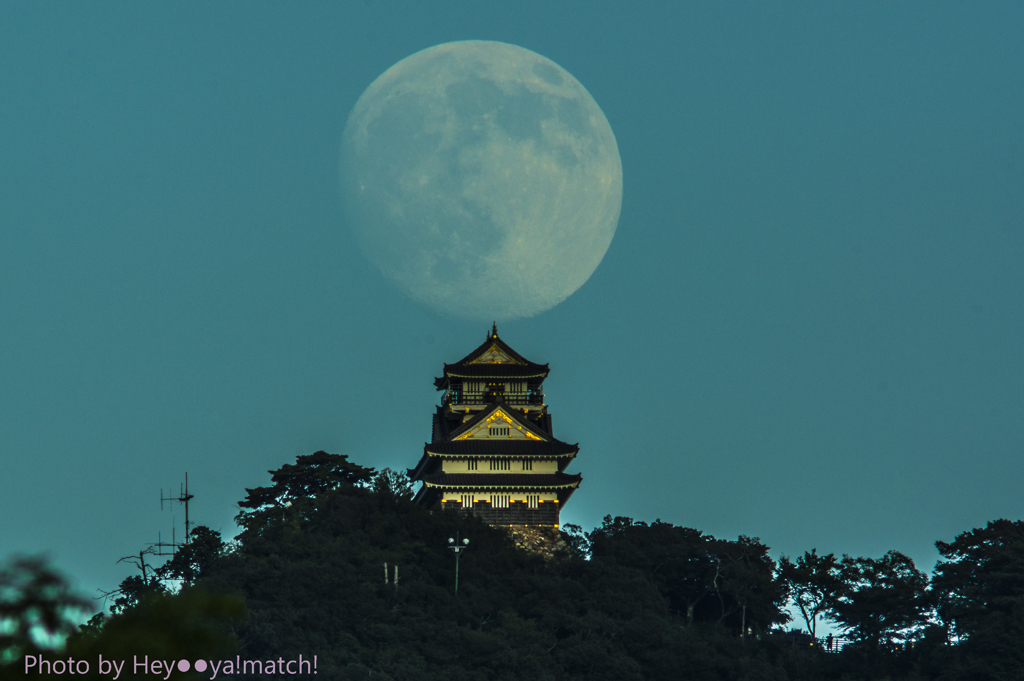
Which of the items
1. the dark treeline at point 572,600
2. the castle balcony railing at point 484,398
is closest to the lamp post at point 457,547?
the dark treeline at point 572,600

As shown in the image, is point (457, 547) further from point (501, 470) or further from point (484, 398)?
point (484, 398)

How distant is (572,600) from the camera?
81.7 metres

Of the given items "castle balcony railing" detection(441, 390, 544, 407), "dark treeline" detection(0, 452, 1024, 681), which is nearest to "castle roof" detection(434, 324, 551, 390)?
"castle balcony railing" detection(441, 390, 544, 407)

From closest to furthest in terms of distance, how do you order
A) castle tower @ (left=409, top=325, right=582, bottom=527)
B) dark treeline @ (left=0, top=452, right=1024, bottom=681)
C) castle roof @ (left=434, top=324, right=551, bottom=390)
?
dark treeline @ (left=0, top=452, right=1024, bottom=681) → castle tower @ (left=409, top=325, right=582, bottom=527) → castle roof @ (left=434, top=324, right=551, bottom=390)

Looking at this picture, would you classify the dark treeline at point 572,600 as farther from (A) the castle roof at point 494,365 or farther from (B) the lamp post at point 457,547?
(A) the castle roof at point 494,365

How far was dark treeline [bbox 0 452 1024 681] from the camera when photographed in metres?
75.4

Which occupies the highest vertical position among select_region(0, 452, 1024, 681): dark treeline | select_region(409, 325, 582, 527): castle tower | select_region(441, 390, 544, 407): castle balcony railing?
select_region(441, 390, 544, 407): castle balcony railing

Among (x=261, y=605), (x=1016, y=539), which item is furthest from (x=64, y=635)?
(x=1016, y=539)

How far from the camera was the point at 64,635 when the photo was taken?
14555 millimetres

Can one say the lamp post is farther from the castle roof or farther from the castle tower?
the castle roof

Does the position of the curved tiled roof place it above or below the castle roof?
below

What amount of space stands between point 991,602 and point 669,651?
56.1ft

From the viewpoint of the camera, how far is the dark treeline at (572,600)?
247ft

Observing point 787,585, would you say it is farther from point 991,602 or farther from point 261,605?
point 261,605
